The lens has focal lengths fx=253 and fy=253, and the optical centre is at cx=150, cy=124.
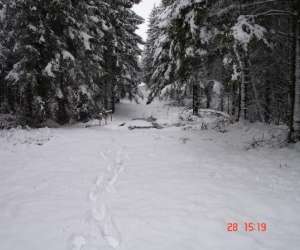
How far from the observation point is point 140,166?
24.4ft

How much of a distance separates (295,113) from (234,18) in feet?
12.5

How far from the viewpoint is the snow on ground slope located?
12.5ft

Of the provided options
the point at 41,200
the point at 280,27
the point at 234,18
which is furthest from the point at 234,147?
the point at 41,200

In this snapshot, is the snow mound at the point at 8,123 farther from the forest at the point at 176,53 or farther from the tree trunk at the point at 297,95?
the tree trunk at the point at 297,95


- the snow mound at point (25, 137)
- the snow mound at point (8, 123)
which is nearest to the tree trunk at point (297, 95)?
the snow mound at point (25, 137)

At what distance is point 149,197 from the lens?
5.23 m

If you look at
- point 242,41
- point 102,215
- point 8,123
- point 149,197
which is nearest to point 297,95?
point 242,41
